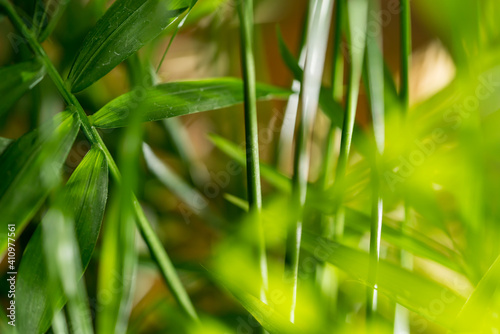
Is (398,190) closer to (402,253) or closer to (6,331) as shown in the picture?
(402,253)

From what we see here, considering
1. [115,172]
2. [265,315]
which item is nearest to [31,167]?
[115,172]

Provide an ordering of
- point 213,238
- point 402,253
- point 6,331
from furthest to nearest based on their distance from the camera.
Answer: point 213,238, point 402,253, point 6,331

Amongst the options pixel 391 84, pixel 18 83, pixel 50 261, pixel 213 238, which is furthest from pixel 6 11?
pixel 213 238

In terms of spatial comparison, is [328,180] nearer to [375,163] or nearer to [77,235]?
[375,163]

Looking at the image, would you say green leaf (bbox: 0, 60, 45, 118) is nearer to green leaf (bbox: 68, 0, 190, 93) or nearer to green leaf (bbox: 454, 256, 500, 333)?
green leaf (bbox: 68, 0, 190, 93)

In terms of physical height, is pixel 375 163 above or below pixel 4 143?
below
